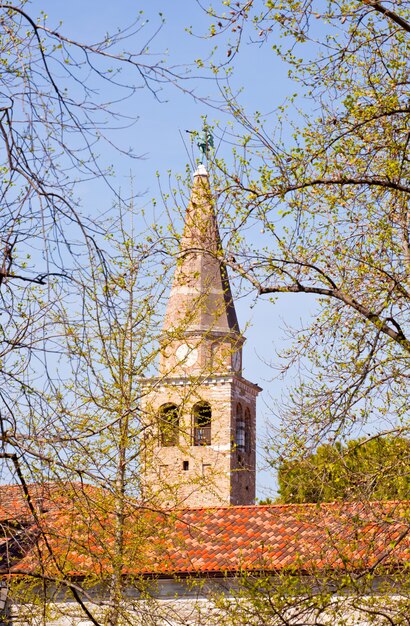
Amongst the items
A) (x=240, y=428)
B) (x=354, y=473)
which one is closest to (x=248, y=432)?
(x=240, y=428)

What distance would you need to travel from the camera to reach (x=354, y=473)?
30.9 ft

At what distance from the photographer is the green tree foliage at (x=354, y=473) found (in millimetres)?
9250

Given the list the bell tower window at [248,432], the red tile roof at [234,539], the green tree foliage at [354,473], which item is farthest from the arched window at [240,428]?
the green tree foliage at [354,473]

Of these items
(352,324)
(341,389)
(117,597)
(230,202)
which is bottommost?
(117,597)

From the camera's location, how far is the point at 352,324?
1024 centimetres

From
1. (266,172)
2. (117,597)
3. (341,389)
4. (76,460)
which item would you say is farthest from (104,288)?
(117,597)

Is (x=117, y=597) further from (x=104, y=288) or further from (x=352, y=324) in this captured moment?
(x=104, y=288)

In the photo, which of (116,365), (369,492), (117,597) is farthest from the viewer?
(116,365)

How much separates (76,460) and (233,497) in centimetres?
2622

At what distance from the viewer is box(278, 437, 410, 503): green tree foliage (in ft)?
30.3

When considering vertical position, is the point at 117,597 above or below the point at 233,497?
below

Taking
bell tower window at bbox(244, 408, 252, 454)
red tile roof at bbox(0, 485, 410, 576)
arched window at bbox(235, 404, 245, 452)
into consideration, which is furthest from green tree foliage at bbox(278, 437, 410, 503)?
bell tower window at bbox(244, 408, 252, 454)

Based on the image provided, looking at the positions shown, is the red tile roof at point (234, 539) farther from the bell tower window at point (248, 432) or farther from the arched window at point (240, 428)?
the bell tower window at point (248, 432)

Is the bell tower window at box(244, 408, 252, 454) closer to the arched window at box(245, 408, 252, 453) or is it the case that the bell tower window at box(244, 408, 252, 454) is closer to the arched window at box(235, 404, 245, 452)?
the arched window at box(245, 408, 252, 453)
